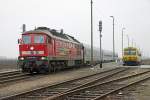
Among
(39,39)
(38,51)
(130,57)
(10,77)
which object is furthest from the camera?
(130,57)

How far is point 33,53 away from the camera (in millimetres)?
26891

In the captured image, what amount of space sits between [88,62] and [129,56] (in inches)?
350

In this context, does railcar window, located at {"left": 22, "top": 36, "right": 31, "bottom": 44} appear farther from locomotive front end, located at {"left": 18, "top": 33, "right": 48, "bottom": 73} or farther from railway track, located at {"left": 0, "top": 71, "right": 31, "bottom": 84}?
railway track, located at {"left": 0, "top": 71, "right": 31, "bottom": 84}

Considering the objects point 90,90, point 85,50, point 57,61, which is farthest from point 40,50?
point 85,50

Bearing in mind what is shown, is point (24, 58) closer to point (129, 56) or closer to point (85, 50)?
point (85, 50)

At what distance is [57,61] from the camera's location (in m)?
30.1

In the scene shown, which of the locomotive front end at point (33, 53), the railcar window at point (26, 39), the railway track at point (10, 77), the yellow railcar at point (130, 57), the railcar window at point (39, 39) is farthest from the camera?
the yellow railcar at point (130, 57)

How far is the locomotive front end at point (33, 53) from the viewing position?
26.6m

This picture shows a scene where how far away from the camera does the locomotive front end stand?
26.6 metres

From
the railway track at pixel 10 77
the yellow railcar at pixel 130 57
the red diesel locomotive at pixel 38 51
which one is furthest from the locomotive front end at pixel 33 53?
the yellow railcar at pixel 130 57

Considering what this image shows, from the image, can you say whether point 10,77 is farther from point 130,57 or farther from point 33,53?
point 130,57

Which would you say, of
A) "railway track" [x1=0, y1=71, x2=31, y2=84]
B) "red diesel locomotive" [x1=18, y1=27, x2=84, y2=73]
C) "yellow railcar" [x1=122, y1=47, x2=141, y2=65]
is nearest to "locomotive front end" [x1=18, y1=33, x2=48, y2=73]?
"red diesel locomotive" [x1=18, y1=27, x2=84, y2=73]

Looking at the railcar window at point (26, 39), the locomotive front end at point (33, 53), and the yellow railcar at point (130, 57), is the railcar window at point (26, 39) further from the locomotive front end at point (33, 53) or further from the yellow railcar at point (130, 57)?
the yellow railcar at point (130, 57)

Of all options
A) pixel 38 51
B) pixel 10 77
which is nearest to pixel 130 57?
pixel 38 51
